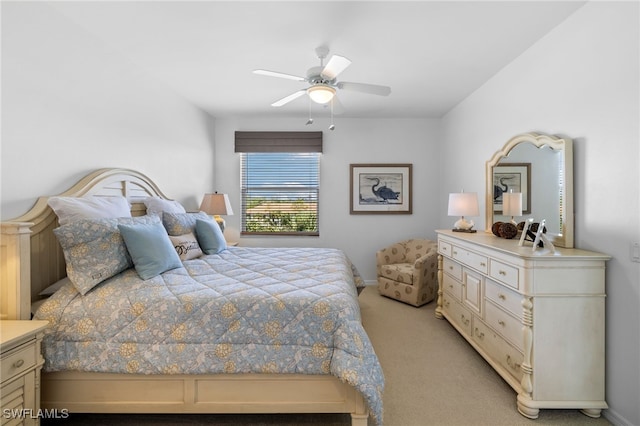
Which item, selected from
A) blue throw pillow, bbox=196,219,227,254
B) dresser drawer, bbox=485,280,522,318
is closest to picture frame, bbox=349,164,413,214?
blue throw pillow, bbox=196,219,227,254

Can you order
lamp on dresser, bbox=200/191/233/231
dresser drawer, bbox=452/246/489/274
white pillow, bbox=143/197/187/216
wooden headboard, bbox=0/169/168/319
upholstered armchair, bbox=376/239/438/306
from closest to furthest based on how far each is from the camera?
wooden headboard, bbox=0/169/168/319, dresser drawer, bbox=452/246/489/274, white pillow, bbox=143/197/187/216, upholstered armchair, bbox=376/239/438/306, lamp on dresser, bbox=200/191/233/231

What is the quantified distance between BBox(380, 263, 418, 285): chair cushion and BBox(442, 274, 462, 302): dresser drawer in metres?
0.49

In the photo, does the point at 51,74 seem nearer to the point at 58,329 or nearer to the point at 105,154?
the point at 105,154

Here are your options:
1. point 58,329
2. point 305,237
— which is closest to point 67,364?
point 58,329

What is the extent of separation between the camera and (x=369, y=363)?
1555mm

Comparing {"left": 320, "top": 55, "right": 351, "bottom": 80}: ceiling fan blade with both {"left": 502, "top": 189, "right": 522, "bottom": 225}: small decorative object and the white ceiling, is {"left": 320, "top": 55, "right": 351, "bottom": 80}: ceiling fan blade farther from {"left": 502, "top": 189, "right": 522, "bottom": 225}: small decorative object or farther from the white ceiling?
{"left": 502, "top": 189, "right": 522, "bottom": 225}: small decorative object

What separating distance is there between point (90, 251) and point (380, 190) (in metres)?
3.65

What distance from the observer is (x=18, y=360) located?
4.58 feet

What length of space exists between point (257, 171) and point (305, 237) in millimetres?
1266

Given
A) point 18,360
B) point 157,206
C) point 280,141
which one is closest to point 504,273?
point 18,360

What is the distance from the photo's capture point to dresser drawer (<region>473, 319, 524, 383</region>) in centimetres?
194

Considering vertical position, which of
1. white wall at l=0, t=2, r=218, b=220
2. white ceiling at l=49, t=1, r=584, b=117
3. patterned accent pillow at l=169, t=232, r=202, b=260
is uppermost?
white ceiling at l=49, t=1, r=584, b=117

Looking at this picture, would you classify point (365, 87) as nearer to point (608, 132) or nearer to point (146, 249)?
point (608, 132)

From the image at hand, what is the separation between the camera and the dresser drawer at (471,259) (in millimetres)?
2343
